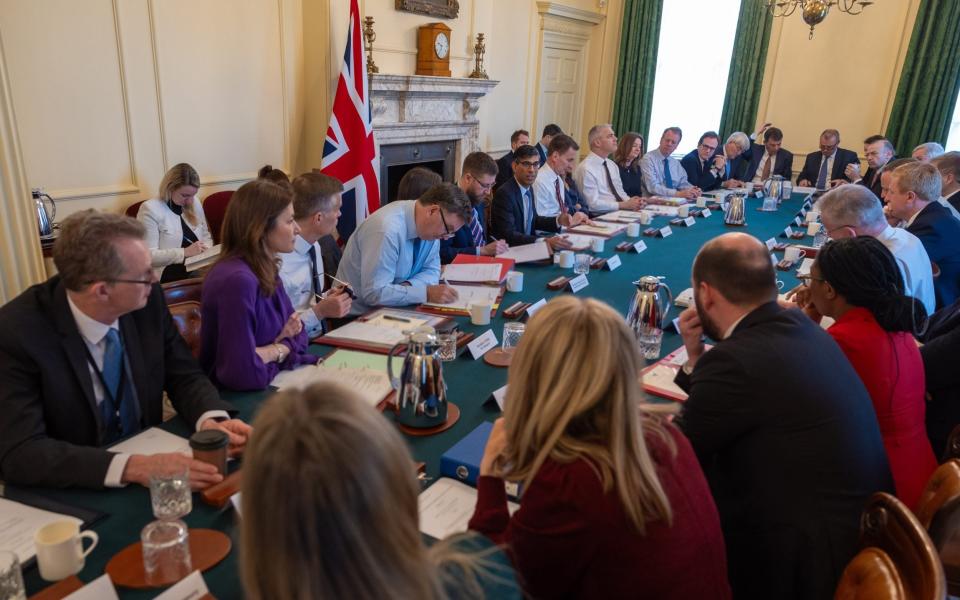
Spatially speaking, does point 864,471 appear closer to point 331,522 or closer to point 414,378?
point 414,378

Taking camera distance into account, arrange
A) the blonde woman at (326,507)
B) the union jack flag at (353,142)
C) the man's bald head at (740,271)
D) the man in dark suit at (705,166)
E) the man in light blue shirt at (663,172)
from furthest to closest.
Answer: the man in dark suit at (705,166), the man in light blue shirt at (663,172), the union jack flag at (353,142), the man's bald head at (740,271), the blonde woman at (326,507)

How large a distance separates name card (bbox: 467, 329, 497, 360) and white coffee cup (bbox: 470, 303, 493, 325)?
0.19m

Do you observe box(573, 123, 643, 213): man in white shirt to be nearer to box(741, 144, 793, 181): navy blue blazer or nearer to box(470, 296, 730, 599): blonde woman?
box(741, 144, 793, 181): navy blue blazer

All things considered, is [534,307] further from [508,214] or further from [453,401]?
[508,214]

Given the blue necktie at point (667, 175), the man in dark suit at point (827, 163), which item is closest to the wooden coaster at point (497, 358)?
the blue necktie at point (667, 175)

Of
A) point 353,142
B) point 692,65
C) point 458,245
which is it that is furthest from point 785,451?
point 692,65

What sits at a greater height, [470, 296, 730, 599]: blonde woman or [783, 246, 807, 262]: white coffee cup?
[470, 296, 730, 599]: blonde woman

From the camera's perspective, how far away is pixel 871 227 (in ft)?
9.31

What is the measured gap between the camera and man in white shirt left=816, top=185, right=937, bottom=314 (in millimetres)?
2816

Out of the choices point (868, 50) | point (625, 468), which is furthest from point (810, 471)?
point (868, 50)

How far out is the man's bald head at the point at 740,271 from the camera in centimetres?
168

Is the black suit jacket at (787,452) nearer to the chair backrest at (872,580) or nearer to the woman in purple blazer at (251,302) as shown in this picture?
the chair backrest at (872,580)

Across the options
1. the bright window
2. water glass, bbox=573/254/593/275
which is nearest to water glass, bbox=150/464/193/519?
water glass, bbox=573/254/593/275

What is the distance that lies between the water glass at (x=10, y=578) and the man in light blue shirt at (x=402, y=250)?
1.72 m
